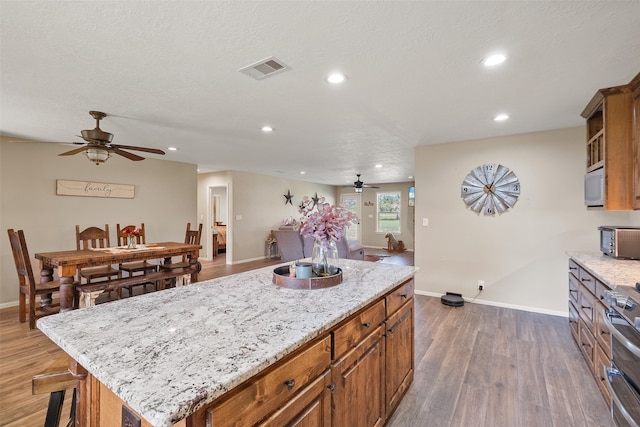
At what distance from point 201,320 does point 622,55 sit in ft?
9.60

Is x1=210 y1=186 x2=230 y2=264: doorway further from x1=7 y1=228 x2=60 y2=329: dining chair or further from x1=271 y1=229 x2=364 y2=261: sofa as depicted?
x1=7 y1=228 x2=60 y2=329: dining chair

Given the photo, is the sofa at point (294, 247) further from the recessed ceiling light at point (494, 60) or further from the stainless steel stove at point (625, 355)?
the stainless steel stove at point (625, 355)

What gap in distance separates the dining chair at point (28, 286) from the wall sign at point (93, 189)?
1.38 meters

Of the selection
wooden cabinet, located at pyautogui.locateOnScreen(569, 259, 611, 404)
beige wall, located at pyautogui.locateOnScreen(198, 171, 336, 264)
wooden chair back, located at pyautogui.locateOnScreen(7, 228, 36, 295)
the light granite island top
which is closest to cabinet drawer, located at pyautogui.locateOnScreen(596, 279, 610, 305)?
wooden cabinet, located at pyautogui.locateOnScreen(569, 259, 611, 404)

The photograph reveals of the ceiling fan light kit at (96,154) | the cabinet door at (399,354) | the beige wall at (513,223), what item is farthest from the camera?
the beige wall at (513,223)

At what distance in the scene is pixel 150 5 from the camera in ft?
4.76

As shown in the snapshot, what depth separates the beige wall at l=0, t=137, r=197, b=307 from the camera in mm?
4027

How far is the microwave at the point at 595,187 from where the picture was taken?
2570 millimetres

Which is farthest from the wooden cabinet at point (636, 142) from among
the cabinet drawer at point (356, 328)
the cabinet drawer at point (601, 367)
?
the cabinet drawer at point (356, 328)

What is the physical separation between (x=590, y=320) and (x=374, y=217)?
8.07 metres

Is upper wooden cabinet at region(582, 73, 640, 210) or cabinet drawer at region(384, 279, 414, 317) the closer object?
cabinet drawer at region(384, 279, 414, 317)

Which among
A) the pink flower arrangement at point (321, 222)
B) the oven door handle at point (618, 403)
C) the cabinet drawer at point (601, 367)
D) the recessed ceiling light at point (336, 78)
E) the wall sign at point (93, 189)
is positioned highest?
the recessed ceiling light at point (336, 78)

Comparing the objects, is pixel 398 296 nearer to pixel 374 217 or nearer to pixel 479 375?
pixel 479 375

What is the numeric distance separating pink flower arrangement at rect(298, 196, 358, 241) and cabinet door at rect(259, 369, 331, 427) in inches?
31.2
